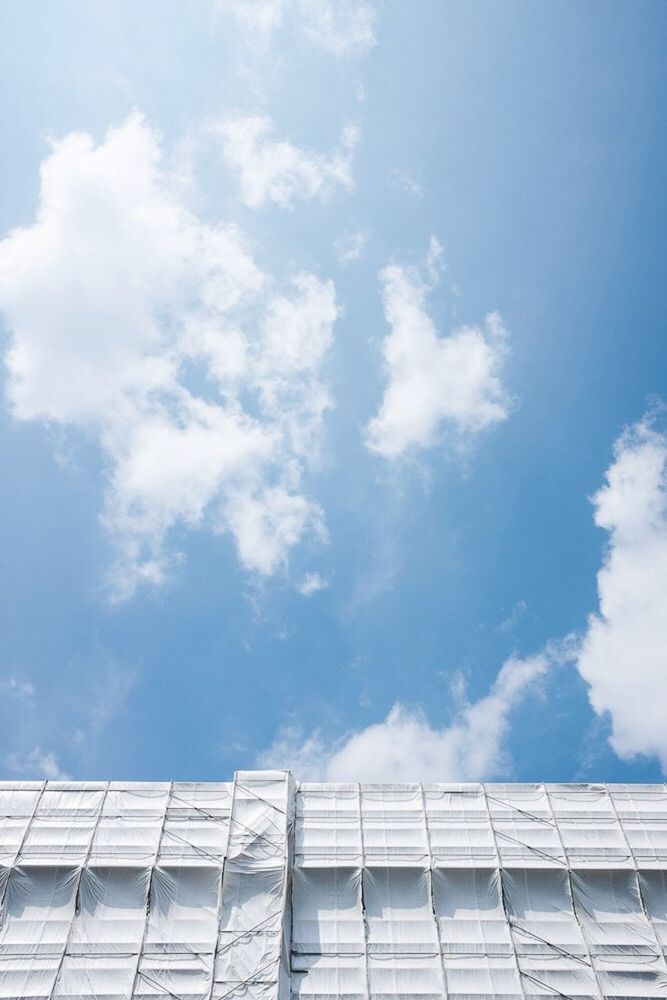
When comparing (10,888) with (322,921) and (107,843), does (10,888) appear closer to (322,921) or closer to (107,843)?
(107,843)

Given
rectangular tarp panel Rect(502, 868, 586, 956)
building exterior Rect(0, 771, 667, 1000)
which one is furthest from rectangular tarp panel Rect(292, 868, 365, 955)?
rectangular tarp panel Rect(502, 868, 586, 956)

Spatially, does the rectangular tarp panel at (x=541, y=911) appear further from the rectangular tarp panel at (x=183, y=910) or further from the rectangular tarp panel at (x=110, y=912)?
the rectangular tarp panel at (x=110, y=912)

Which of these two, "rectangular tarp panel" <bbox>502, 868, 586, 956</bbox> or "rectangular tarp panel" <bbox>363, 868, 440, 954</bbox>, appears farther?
"rectangular tarp panel" <bbox>502, 868, 586, 956</bbox>

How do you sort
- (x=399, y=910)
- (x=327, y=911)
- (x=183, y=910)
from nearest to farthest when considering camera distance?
1. (x=183, y=910)
2. (x=327, y=911)
3. (x=399, y=910)

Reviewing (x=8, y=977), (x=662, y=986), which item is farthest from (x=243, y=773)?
(x=662, y=986)

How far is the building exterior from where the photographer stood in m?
28.7

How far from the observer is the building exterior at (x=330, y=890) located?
2870 cm

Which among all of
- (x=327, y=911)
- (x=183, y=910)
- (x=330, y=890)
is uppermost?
(x=330, y=890)

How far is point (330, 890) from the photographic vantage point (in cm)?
3188

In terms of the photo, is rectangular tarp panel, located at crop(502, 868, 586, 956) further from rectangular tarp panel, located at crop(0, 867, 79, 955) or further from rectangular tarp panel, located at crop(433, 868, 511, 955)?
rectangular tarp panel, located at crop(0, 867, 79, 955)

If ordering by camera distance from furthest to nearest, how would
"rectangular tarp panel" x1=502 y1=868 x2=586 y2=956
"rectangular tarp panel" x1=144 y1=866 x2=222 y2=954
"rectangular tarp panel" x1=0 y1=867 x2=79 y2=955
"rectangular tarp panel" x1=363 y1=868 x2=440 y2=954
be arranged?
"rectangular tarp panel" x1=502 y1=868 x2=586 y2=956, "rectangular tarp panel" x1=363 y1=868 x2=440 y2=954, "rectangular tarp panel" x1=144 y1=866 x2=222 y2=954, "rectangular tarp panel" x1=0 y1=867 x2=79 y2=955

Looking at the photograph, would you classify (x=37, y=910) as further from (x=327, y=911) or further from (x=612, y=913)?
(x=612, y=913)

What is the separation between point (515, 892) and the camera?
31984mm

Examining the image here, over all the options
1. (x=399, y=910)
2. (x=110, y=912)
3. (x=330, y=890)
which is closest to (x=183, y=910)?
(x=110, y=912)
